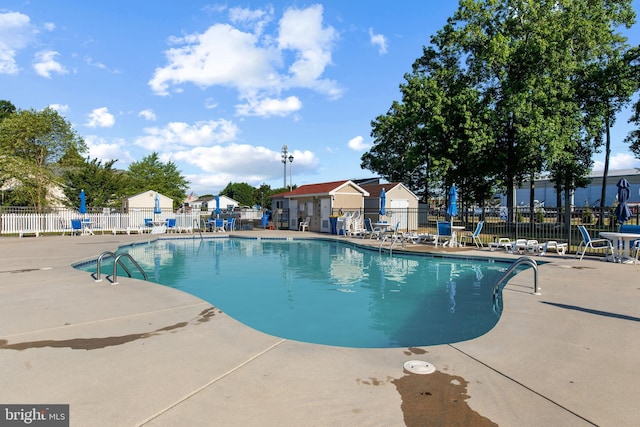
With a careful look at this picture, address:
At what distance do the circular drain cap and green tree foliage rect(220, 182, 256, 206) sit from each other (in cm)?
7691

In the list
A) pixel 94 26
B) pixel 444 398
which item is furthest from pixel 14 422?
pixel 94 26

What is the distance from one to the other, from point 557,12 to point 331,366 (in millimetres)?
27436

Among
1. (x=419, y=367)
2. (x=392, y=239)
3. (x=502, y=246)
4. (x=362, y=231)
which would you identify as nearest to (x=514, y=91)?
(x=502, y=246)

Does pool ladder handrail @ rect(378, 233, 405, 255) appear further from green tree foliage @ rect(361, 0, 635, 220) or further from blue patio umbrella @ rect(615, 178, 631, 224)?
green tree foliage @ rect(361, 0, 635, 220)

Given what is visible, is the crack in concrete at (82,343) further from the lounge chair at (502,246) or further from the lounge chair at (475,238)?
the lounge chair at (475,238)

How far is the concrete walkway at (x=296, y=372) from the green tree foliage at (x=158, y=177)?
43.7m

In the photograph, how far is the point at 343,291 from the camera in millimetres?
8617

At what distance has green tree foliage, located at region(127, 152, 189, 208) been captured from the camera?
45.7 metres

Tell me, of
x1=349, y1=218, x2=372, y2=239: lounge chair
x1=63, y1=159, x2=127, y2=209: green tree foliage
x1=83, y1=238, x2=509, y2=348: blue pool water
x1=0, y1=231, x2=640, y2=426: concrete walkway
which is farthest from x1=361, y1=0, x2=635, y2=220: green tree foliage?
x1=63, y1=159, x2=127, y2=209: green tree foliage

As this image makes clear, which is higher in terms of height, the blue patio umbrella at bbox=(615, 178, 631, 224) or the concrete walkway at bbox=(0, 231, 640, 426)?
the blue patio umbrella at bbox=(615, 178, 631, 224)

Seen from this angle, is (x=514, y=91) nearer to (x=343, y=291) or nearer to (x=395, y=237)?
(x=395, y=237)

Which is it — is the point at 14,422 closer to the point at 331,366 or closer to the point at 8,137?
the point at 331,366

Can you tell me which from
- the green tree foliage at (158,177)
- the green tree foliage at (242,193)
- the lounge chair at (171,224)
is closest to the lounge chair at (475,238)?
the lounge chair at (171,224)

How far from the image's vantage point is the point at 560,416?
2572 mm
